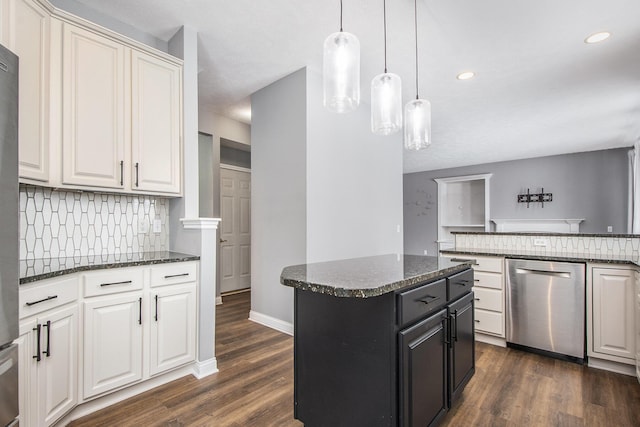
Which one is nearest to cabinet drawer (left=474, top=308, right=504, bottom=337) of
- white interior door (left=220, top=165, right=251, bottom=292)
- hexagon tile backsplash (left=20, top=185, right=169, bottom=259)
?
hexagon tile backsplash (left=20, top=185, right=169, bottom=259)

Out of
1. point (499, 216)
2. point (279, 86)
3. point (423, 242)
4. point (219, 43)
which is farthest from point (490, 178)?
point (219, 43)

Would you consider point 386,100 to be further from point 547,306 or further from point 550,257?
point 547,306

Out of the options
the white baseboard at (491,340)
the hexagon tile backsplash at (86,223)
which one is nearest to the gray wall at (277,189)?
the hexagon tile backsplash at (86,223)

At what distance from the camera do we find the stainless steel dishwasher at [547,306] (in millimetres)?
2639

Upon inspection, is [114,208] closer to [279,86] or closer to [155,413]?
[155,413]

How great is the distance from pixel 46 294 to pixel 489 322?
344cm

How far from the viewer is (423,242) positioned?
876 centimetres

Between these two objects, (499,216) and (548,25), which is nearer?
(548,25)

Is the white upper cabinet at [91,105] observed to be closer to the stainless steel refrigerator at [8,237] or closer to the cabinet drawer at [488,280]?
the stainless steel refrigerator at [8,237]

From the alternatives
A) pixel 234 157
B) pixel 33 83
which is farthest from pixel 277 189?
pixel 234 157

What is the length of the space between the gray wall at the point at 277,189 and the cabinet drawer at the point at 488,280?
5.68ft

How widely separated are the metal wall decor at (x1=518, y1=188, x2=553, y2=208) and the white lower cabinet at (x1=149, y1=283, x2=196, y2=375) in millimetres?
7331

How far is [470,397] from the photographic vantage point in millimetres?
2100

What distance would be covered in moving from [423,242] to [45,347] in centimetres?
834
